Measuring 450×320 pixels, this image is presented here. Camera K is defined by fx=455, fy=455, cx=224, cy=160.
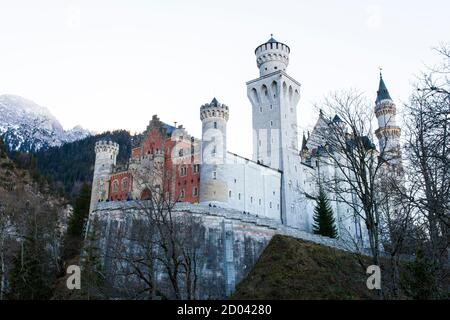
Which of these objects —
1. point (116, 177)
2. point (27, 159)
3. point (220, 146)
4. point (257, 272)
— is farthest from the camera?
point (27, 159)

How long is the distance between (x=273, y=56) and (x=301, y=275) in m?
32.6

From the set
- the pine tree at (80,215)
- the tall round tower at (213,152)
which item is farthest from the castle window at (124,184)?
the tall round tower at (213,152)

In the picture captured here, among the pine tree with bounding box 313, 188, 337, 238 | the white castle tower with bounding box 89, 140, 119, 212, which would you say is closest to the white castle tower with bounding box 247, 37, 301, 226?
the pine tree with bounding box 313, 188, 337, 238

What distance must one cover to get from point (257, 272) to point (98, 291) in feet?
40.9

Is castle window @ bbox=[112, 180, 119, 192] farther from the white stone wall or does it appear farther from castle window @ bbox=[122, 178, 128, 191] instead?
the white stone wall

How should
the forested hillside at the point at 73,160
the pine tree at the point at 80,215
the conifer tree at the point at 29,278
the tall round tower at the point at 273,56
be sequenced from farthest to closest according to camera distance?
the forested hillside at the point at 73,160 → the tall round tower at the point at 273,56 → the pine tree at the point at 80,215 → the conifer tree at the point at 29,278

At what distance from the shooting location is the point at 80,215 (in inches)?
1825

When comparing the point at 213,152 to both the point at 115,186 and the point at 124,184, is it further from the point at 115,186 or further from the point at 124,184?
the point at 115,186

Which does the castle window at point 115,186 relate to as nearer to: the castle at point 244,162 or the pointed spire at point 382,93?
the castle at point 244,162

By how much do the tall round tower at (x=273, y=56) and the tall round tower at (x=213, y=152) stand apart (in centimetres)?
1101

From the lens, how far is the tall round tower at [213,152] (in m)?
45.0

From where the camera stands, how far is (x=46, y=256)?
3659cm
